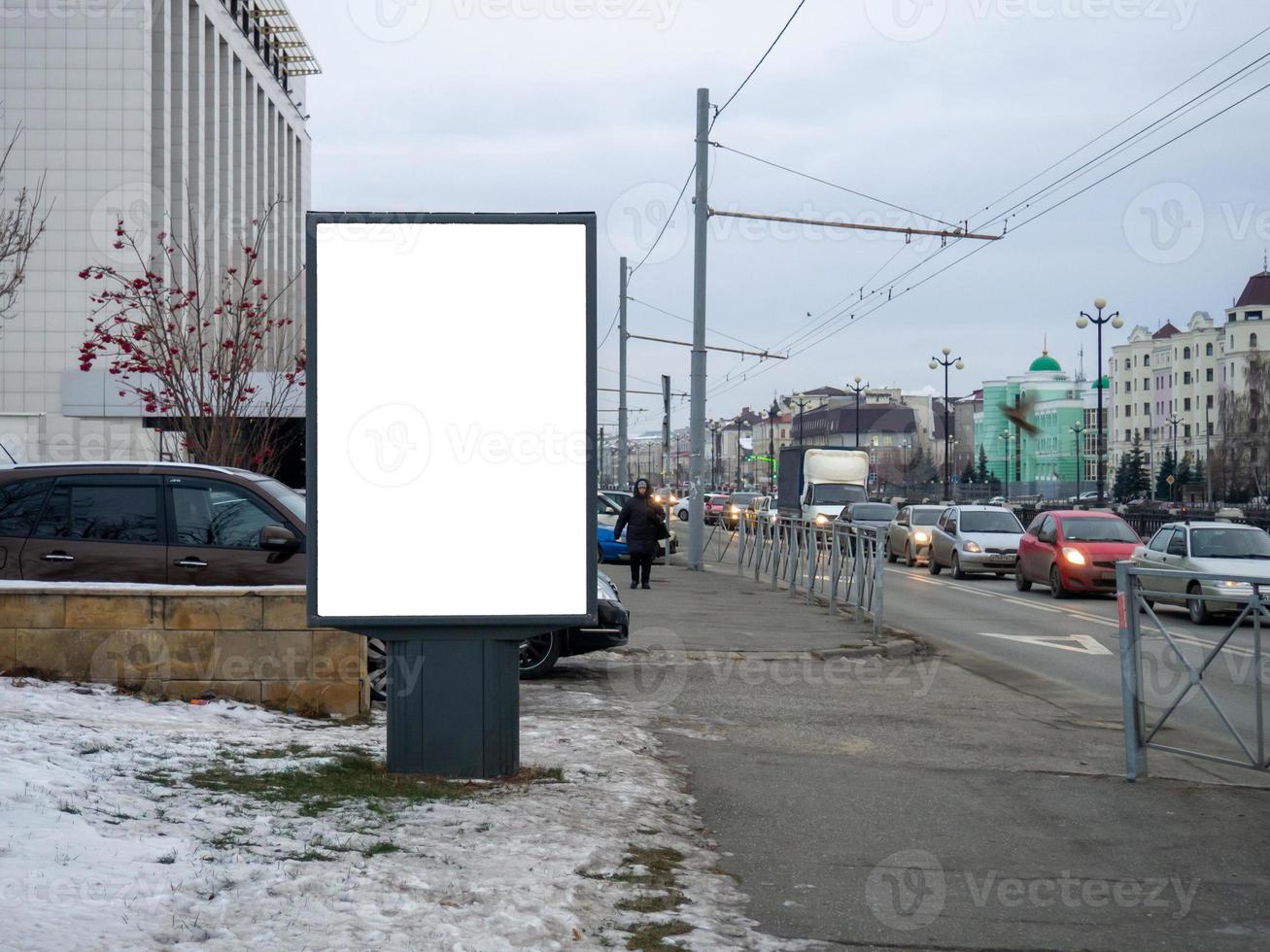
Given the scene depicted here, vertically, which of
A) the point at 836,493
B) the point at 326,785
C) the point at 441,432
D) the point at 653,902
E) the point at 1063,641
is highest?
the point at 441,432

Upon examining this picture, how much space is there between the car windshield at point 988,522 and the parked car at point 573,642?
60.6 ft

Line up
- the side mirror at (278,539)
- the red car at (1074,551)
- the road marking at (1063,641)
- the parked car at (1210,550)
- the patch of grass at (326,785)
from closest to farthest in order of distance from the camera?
1. the patch of grass at (326,785)
2. the side mirror at (278,539)
3. the road marking at (1063,641)
4. the parked car at (1210,550)
5. the red car at (1074,551)

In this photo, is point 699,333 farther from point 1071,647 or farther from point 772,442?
point 772,442

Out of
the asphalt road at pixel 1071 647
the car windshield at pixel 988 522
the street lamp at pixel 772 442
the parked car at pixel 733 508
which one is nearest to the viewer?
the asphalt road at pixel 1071 647

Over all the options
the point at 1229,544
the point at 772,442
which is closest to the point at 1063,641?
the point at 1229,544

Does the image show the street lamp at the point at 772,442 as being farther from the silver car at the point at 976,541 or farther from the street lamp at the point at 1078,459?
the silver car at the point at 976,541

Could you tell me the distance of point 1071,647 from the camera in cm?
1515

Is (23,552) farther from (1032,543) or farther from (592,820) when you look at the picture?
(1032,543)

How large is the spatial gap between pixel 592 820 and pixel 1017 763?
3.35 meters

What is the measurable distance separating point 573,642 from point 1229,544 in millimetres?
11914

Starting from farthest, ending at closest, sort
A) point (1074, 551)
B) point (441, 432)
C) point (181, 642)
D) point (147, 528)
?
point (1074, 551) → point (147, 528) → point (181, 642) → point (441, 432)

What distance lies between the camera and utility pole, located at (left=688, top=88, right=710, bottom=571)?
90.6 ft

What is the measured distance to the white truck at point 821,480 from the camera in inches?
1709

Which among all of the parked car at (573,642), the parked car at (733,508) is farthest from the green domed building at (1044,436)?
the parked car at (573,642)
